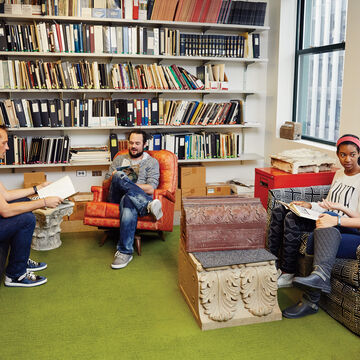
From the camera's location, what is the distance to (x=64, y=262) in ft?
12.0

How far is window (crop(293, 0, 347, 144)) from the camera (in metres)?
4.40

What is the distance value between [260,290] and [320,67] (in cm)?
296

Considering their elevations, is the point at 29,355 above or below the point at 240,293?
below

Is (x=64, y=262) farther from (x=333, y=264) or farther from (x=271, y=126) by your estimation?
(x=271, y=126)

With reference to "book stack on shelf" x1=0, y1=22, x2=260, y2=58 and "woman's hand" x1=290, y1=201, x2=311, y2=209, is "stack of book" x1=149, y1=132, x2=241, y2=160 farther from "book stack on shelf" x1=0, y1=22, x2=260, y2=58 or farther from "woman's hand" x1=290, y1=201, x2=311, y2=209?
"woman's hand" x1=290, y1=201, x2=311, y2=209

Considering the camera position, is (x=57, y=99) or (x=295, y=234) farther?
(x=57, y=99)

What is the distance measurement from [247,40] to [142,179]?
2.13m

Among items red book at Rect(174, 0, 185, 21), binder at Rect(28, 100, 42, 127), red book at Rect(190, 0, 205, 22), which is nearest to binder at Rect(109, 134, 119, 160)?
binder at Rect(28, 100, 42, 127)

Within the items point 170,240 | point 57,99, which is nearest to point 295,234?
point 170,240

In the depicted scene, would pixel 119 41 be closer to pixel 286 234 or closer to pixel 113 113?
pixel 113 113

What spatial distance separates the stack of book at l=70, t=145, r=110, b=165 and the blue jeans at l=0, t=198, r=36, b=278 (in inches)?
67.1

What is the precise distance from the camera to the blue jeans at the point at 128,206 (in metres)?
3.62

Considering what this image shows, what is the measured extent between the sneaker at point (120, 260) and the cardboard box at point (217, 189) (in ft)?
5.80

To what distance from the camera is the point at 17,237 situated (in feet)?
10.0
